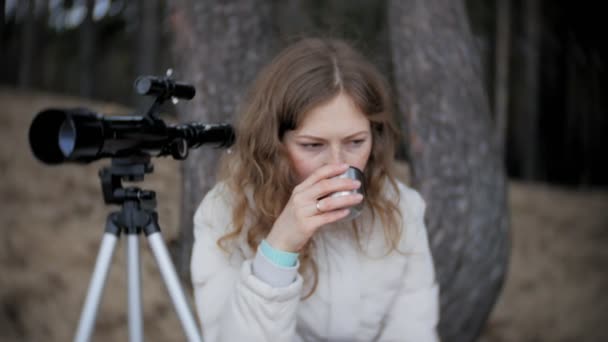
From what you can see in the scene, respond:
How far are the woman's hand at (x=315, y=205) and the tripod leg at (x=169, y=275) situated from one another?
0.94 ft

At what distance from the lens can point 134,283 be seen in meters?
1.44

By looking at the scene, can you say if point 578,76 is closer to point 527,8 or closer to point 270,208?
point 527,8

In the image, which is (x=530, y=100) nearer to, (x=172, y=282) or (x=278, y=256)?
(x=278, y=256)

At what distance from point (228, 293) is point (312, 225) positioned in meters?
0.43

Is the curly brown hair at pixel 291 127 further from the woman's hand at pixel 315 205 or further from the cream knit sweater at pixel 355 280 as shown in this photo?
the woman's hand at pixel 315 205

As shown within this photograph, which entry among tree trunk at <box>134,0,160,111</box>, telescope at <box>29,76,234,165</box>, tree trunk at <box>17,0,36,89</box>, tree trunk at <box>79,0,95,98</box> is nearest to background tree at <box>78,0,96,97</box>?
tree trunk at <box>79,0,95,98</box>

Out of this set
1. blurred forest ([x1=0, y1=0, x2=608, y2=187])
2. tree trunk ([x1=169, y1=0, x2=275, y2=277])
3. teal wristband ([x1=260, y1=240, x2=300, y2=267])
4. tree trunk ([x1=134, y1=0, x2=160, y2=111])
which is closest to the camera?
teal wristband ([x1=260, y1=240, x2=300, y2=267])

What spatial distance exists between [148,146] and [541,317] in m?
3.79

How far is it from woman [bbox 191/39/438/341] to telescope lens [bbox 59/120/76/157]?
1.79 feet

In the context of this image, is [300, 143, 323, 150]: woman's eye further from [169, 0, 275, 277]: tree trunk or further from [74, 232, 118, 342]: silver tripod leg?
[169, 0, 275, 277]: tree trunk

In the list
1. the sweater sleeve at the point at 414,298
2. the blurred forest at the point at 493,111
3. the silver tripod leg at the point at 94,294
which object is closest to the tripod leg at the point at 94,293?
the silver tripod leg at the point at 94,294

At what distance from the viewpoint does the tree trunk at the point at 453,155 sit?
8.28ft

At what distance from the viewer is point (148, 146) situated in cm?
138

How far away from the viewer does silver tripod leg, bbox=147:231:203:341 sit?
54.6 inches
